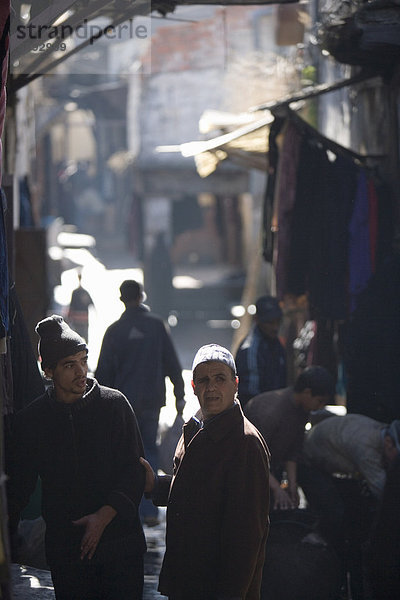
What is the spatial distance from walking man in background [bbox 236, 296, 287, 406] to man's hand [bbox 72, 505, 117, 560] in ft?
9.87

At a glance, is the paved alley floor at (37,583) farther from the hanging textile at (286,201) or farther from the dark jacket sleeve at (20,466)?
the hanging textile at (286,201)

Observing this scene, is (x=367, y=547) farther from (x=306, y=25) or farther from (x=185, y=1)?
(x=306, y=25)

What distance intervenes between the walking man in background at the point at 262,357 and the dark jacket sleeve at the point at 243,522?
315 cm

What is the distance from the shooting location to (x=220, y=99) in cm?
2283

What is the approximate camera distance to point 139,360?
8.00 m

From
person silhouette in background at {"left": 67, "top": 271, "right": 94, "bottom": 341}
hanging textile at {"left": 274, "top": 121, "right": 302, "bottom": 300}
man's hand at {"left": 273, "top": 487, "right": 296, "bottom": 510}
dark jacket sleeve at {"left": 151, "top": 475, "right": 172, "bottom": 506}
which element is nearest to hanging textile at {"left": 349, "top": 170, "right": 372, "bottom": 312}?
hanging textile at {"left": 274, "top": 121, "right": 302, "bottom": 300}

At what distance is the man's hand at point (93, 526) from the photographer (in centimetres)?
445

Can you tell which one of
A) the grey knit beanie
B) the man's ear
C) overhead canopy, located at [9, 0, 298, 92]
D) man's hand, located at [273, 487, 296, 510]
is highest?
overhead canopy, located at [9, 0, 298, 92]

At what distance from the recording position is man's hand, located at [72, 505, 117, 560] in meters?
4.45

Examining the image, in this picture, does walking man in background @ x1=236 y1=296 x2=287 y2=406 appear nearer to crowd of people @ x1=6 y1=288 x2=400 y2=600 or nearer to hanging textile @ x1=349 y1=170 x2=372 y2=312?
hanging textile @ x1=349 y1=170 x2=372 y2=312

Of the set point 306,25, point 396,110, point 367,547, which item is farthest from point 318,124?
point 367,547

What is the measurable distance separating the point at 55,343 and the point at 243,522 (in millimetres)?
1219

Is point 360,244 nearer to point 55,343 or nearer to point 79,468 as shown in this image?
point 55,343

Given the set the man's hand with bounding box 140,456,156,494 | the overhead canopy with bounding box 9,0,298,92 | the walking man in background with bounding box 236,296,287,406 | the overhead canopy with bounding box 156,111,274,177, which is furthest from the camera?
the overhead canopy with bounding box 156,111,274,177
